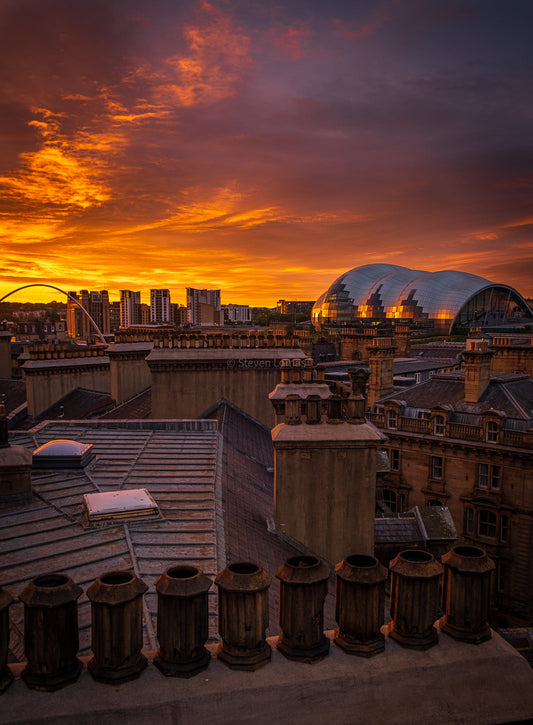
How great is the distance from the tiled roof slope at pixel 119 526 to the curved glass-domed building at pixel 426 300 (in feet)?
424

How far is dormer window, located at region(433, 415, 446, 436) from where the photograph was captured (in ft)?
114

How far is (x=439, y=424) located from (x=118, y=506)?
95.7ft

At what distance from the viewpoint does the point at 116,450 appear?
15086 mm

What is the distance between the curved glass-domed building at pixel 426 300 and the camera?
442 ft

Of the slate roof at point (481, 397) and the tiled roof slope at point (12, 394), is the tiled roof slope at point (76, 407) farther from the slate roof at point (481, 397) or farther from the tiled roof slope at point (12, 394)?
the slate roof at point (481, 397)

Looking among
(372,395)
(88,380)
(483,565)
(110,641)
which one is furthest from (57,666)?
(372,395)

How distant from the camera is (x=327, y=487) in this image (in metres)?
11.1

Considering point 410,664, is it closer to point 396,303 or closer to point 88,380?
point 88,380

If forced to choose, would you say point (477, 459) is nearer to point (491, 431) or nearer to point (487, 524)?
point (491, 431)

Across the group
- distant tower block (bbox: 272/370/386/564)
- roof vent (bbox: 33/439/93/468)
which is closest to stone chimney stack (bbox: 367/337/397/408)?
distant tower block (bbox: 272/370/386/564)

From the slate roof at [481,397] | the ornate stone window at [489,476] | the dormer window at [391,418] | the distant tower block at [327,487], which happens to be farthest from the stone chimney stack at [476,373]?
the distant tower block at [327,487]

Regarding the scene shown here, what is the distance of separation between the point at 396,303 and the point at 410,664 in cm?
14676

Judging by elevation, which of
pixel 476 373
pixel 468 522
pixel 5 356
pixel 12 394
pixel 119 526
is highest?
pixel 5 356

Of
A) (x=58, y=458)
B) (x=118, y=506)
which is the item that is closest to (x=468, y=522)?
(x=58, y=458)
